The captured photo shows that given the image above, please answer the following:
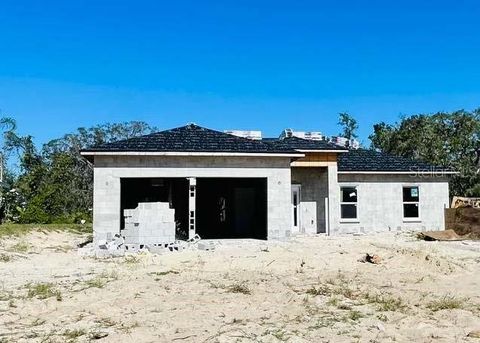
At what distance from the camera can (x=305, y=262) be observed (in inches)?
567

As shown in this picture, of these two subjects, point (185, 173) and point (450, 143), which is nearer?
point (185, 173)

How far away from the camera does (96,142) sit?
50.6 metres

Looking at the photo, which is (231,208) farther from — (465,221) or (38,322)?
(38,322)

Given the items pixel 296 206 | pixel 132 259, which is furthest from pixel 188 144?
pixel 296 206

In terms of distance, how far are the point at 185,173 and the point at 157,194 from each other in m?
6.27

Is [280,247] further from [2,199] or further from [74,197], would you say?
[74,197]

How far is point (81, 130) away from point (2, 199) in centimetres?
1594

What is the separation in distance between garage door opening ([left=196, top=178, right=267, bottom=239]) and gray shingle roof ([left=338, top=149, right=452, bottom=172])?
16.4 feet

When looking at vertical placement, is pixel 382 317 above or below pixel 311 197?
below

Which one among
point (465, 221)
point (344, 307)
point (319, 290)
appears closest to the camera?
point (344, 307)

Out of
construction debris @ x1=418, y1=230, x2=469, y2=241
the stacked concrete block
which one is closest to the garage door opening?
the stacked concrete block

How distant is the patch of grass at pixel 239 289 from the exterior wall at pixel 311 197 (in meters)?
15.7

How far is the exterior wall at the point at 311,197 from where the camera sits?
86.1 ft

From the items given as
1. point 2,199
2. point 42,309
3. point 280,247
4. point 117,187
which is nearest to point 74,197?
point 2,199
